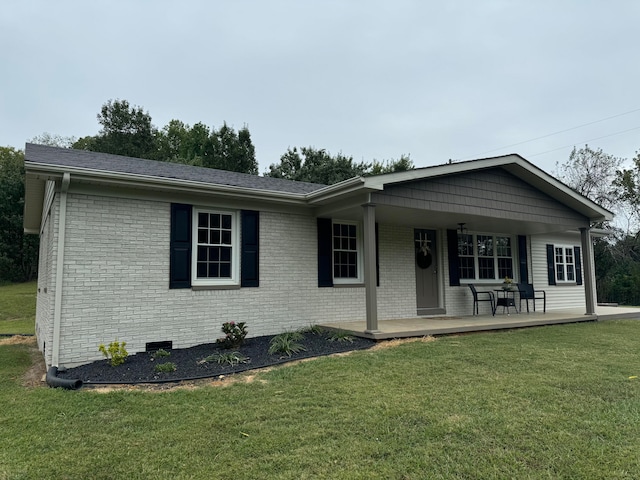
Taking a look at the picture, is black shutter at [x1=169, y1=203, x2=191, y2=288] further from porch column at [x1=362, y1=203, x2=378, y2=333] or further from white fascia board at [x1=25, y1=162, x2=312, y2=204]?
porch column at [x1=362, y1=203, x2=378, y2=333]

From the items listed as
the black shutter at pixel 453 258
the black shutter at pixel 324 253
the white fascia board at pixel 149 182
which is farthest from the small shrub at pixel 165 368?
the black shutter at pixel 453 258

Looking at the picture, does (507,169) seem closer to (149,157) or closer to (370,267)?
(370,267)

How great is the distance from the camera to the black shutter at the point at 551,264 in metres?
12.5

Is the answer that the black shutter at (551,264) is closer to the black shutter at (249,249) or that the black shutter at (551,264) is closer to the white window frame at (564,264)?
the white window frame at (564,264)

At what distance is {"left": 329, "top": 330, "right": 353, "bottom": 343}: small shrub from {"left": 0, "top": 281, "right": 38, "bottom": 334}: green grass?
11135mm

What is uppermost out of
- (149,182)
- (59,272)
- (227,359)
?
(149,182)

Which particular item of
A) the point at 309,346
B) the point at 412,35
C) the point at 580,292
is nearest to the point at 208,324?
the point at 309,346

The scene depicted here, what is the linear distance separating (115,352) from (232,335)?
1.67m

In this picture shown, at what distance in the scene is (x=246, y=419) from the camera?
353cm

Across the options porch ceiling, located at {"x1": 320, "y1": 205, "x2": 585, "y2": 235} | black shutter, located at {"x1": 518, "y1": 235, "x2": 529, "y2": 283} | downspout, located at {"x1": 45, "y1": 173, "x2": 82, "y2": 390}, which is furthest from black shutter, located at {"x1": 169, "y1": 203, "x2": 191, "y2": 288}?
black shutter, located at {"x1": 518, "y1": 235, "x2": 529, "y2": 283}

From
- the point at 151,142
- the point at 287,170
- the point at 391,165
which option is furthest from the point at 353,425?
the point at 151,142

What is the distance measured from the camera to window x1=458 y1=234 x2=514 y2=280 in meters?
10.6

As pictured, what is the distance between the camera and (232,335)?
6.52 m

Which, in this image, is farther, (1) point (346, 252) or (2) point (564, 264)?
(2) point (564, 264)
